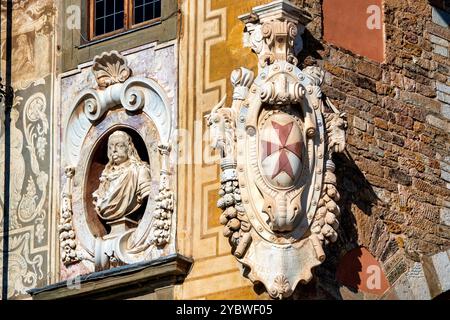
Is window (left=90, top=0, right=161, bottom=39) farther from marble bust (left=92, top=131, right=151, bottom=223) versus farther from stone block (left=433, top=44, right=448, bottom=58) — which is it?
stone block (left=433, top=44, right=448, bottom=58)

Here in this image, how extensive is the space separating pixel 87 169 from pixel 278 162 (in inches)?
124

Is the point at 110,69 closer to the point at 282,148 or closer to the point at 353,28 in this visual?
the point at 353,28

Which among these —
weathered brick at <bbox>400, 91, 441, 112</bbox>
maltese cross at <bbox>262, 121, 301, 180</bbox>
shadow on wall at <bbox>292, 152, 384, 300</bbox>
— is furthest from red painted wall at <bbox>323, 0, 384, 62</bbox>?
maltese cross at <bbox>262, 121, 301, 180</bbox>

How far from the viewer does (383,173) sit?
3138 cm

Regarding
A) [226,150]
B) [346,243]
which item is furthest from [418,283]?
[226,150]

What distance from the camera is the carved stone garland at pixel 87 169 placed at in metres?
31.0

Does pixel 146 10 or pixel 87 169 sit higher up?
pixel 146 10

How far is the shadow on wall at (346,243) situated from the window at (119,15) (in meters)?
2.88

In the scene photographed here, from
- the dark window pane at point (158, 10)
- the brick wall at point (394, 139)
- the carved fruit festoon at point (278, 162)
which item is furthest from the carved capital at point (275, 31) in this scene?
the dark window pane at point (158, 10)

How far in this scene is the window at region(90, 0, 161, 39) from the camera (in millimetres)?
31891

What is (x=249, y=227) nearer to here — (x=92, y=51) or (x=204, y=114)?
(x=204, y=114)

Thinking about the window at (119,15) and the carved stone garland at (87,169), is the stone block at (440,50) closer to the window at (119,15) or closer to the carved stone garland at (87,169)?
the window at (119,15)

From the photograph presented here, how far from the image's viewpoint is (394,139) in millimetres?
31672
